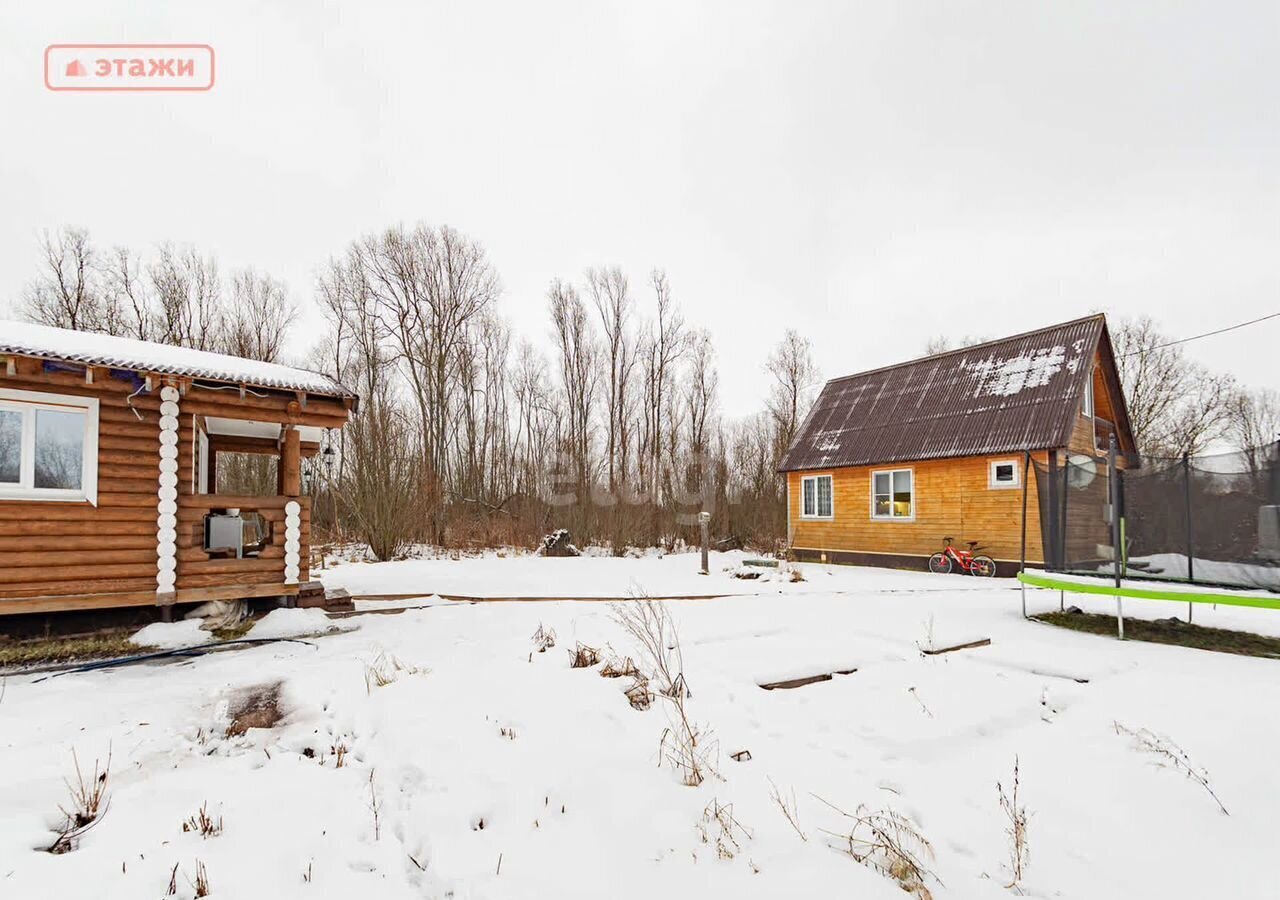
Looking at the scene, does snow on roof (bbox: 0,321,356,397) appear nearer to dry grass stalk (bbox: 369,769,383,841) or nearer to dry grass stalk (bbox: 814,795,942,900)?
dry grass stalk (bbox: 369,769,383,841)

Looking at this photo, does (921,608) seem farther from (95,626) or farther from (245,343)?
(245,343)

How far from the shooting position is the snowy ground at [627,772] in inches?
88.7

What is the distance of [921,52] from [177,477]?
1662cm

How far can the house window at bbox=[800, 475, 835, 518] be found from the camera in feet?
54.0

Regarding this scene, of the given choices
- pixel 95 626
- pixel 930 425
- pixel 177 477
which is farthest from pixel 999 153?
pixel 95 626

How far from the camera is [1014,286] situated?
2433cm

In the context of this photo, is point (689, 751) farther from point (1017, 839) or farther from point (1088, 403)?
point (1088, 403)

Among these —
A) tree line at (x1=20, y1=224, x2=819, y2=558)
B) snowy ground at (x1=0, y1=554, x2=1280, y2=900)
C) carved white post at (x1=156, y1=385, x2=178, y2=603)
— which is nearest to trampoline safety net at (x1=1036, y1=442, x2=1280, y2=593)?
snowy ground at (x1=0, y1=554, x2=1280, y2=900)

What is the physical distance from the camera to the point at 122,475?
246 inches

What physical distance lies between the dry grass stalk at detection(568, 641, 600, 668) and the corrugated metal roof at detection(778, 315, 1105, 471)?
11.3 m

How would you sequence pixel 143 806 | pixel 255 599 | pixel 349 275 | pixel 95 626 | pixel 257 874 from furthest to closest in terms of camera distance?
pixel 349 275 < pixel 255 599 < pixel 95 626 < pixel 143 806 < pixel 257 874

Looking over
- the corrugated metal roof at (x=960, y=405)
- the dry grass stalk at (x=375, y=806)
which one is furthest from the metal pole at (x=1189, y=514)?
the dry grass stalk at (x=375, y=806)

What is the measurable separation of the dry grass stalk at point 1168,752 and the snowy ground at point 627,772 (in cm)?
6

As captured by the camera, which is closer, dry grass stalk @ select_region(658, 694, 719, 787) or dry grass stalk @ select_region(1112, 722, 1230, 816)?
dry grass stalk @ select_region(1112, 722, 1230, 816)
